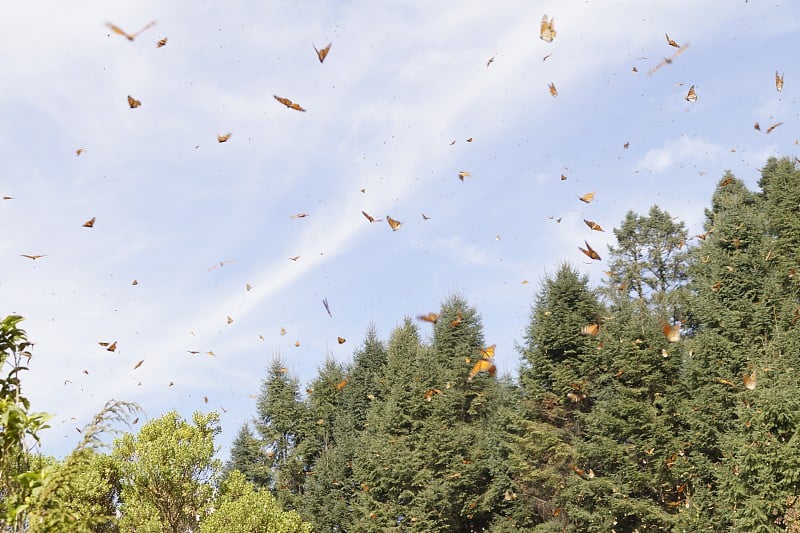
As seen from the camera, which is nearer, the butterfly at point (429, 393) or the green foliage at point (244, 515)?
the green foliage at point (244, 515)

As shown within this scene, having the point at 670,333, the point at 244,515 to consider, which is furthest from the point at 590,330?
the point at 244,515

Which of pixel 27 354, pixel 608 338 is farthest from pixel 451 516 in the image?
pixel 27 354

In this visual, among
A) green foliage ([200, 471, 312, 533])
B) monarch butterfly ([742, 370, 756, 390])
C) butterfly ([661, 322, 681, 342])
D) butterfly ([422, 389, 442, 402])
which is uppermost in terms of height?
butterfly ([422, 389, 442, 402])

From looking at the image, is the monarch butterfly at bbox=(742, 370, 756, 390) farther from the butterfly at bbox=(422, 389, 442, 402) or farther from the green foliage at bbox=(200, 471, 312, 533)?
the green foliage at bbox=(200, 471, 312, 533)

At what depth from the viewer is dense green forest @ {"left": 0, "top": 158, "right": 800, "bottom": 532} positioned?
24.5m

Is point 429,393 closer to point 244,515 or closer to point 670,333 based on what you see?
point 244,515

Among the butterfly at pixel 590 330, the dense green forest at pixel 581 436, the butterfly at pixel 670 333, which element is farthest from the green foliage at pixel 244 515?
the butterfly at pixel 670 333

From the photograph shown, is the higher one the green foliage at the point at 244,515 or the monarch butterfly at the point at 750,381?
the green foliage at the point at 244,515

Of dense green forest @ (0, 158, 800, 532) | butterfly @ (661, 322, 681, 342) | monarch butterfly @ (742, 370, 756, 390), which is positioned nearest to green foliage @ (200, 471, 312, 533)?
dense green forest @ (0, 158, 800, 532)

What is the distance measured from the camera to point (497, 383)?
1690 inches

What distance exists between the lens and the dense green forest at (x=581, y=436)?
24453 millimetres

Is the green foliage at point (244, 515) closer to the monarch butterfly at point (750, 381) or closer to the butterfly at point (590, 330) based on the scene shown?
the butterfly at point (590, 330)

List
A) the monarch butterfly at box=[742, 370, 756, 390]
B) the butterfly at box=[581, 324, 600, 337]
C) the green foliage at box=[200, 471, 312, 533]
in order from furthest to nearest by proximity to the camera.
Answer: the butterfly at box=[581, 324, 600, 337] < the green foliage at box=[200, 471, 312, 533] < the monarch butterfly at box=[742, 370, 756, 390]

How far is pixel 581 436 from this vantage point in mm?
31703
